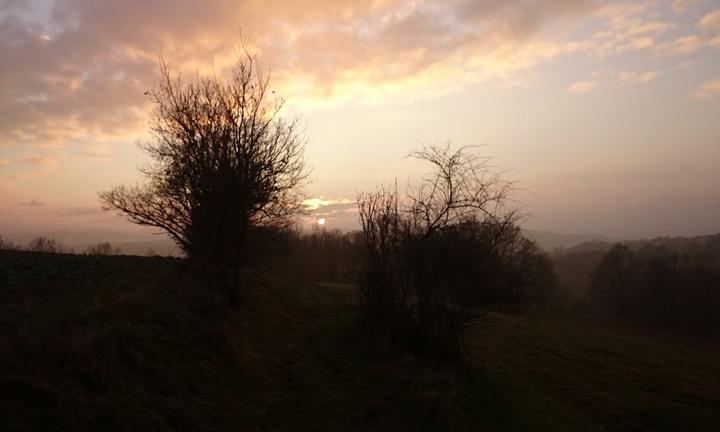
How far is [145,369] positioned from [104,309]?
297cm

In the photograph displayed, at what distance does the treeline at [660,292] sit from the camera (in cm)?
5956

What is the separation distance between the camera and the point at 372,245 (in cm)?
1485

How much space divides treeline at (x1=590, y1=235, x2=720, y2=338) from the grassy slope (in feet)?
173

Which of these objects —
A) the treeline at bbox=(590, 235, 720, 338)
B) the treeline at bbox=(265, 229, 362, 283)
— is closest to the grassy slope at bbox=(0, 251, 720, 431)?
the treeline at bbox=(590, 235, 720, 338)

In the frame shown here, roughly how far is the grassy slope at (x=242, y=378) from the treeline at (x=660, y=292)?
5285 centimetres

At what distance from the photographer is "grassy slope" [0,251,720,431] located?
6.93 m

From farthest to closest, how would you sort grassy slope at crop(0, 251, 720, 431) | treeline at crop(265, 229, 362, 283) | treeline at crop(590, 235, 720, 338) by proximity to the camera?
treeline at crop(265, 229, 362, 283)
treeline at crop(590, 235, 720, 338)
grassy slope at crop(0, 251, 720, 431)

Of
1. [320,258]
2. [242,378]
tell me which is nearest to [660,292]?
[320,258]

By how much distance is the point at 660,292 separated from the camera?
2539 inches

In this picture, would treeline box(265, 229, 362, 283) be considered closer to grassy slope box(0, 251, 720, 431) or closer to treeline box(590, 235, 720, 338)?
treeline box(590, 235, 720, 338)

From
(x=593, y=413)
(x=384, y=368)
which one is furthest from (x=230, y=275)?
(x=593, y=413)

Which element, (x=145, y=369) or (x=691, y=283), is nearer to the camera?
(x=145, y=369)

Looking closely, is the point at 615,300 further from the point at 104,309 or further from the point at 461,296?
the point at 104,309

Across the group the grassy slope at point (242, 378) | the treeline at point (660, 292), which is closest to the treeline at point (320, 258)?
the treeline at point (660, 292)
